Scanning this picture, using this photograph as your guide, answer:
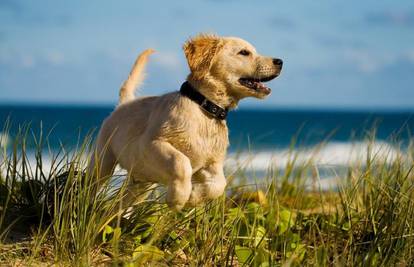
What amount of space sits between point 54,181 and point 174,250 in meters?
1.12

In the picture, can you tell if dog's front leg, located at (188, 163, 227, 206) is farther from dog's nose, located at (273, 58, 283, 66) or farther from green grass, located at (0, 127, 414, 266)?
dog's nose, located at (273, 58, 283, 66)

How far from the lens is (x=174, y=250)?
4.96 metres

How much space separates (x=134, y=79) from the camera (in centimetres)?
613

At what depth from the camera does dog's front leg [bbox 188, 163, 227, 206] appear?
16.0 ft

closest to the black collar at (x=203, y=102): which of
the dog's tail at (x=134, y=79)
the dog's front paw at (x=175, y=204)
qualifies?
the dog's front paw at (x=175, y=204)

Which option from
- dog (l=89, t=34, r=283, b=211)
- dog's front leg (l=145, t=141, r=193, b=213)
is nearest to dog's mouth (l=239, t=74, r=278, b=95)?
dog (l=89, t=34, r=283, b=211)

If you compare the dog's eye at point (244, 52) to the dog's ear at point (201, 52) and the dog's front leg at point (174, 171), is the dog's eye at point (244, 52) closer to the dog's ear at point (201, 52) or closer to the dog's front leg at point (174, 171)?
the dog's ear at point (201, 52)

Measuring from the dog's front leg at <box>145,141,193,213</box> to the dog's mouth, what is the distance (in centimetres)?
79

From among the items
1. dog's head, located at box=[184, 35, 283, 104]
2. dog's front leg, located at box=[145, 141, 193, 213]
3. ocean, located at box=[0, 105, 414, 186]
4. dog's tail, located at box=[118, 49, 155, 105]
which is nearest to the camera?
dog's front leg, located at box=[145, 141, 193, 213]

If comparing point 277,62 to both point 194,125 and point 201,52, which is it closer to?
point 201,52

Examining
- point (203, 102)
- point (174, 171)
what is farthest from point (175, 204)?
point (203, 102)

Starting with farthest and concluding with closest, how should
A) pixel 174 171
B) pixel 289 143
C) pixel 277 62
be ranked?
pixel 289 143 < pixel 277 62 < pixel 174 171

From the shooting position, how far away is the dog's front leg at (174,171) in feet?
15.0

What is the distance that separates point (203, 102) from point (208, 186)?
611 millimetres
